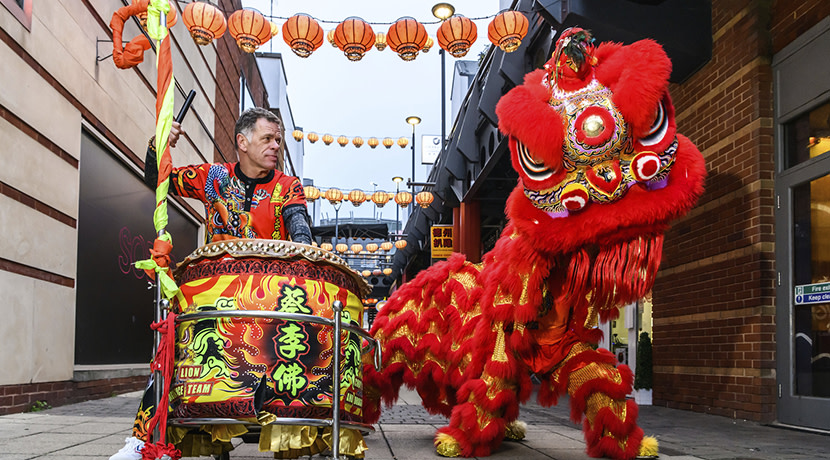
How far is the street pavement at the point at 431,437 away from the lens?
14.0ft

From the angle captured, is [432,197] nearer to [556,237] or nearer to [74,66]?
[74,66]

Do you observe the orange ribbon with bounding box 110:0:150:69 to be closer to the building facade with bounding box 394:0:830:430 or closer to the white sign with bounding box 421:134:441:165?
the building facade with bounding box 394:0:830:430

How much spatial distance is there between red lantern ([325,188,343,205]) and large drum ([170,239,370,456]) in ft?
84.6

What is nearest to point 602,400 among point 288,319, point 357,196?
point 288,319

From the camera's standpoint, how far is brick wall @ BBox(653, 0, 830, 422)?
6.86 meters

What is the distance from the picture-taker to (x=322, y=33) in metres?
11.6

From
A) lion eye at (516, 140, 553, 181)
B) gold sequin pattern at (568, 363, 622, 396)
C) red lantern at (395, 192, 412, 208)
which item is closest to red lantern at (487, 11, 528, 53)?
lion eye at (516, 140, 553, 181)

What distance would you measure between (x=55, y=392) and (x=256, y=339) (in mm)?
5939

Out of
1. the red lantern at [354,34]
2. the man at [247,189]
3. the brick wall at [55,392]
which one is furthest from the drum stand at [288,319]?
the red lantern at [354,34]

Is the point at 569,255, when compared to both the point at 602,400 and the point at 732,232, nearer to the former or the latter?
the point at 602,400

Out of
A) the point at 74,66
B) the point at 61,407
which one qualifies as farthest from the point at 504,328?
the point at 74,66

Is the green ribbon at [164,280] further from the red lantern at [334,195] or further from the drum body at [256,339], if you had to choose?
the red lantern at [334,195]

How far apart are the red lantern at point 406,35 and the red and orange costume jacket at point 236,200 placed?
8.73 metres

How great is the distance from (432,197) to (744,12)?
1582cm
